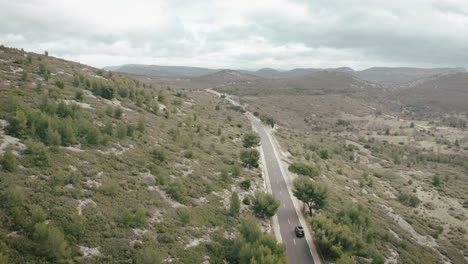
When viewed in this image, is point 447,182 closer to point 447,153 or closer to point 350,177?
point 350,177

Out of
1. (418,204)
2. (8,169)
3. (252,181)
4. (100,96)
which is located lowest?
(418,204)

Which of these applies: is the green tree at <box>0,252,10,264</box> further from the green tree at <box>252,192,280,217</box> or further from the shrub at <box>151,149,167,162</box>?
the green tree at <box>252,192,280,217</box>

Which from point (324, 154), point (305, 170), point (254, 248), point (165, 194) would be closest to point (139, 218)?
point (165, 194)

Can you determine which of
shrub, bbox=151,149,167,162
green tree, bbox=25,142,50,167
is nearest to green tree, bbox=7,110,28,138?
green tree, bbox=25,142,50,167

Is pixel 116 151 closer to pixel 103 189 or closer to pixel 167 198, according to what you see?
pixel 103 189

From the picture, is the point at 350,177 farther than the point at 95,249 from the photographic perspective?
Yes

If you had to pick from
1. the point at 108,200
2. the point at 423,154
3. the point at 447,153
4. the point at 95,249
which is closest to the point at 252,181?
the point at 108,200
